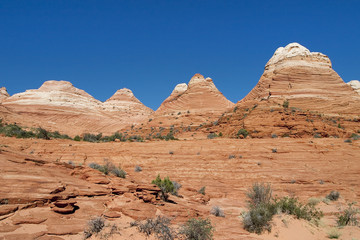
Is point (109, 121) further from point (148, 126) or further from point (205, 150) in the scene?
point (205, 150)

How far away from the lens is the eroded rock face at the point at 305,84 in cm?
2861

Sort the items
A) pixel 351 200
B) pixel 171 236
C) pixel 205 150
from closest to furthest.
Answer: pixel 171 236, pixel 351 200, pixel 205 150

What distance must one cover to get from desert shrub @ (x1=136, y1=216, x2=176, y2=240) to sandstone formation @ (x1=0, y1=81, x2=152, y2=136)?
3756cm

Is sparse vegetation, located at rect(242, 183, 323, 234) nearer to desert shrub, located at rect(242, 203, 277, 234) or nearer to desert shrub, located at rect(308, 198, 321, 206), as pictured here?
desert shrub, located at rect(242, 203, 277, 234)

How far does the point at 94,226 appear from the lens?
497 cm

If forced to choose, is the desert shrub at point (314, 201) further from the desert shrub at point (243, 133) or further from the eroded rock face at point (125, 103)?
the eroded rock face at point (125, 103)

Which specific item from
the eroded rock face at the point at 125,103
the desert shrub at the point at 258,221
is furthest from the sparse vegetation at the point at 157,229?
the eroded rock face at the point at 125,103

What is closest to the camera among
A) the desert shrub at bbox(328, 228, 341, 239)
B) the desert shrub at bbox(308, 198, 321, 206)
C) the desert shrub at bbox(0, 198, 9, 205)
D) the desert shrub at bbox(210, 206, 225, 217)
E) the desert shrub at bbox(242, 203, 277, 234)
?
the desert shrub at bbox(0, 198, 9, 205)

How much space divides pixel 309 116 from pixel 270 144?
9.88 meters

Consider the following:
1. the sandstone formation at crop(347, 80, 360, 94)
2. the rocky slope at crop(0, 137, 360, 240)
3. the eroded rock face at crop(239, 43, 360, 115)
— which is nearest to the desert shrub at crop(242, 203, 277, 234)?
the rocky slope at crop(0, 137, 360, 240)

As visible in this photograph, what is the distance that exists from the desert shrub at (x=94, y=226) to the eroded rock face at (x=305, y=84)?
2826 cm

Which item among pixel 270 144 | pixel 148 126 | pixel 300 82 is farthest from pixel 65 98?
pixel 270 144

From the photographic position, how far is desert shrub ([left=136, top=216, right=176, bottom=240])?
5113mm

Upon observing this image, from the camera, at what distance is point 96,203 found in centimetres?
612
